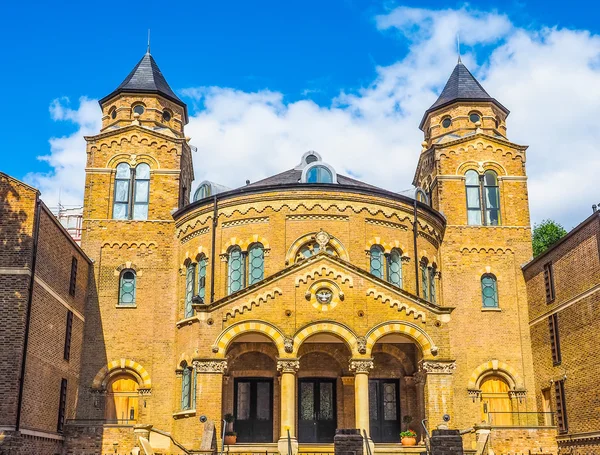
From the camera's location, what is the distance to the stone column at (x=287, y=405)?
80.1ft

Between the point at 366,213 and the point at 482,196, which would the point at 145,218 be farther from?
the point at 482,196

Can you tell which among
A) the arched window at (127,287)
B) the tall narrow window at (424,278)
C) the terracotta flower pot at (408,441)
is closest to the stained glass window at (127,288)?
the arched window at (127,287)

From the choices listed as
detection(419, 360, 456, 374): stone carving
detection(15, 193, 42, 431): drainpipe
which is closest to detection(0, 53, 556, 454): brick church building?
detection(419, 360, 456, 374): stone carving

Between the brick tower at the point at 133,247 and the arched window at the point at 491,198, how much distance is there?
14.7 m

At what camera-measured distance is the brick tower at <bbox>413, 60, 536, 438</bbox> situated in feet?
107

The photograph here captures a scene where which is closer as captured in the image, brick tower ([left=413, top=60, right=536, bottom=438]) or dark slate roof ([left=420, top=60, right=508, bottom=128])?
brick tower ([left=413, top=60, right=536, bottom=438])

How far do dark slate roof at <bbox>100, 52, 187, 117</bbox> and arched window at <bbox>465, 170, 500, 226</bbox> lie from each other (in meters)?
15.1

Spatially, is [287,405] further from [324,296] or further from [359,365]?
[324,296]

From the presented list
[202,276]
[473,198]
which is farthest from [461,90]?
[202,276]

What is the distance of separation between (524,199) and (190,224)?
15.9 m

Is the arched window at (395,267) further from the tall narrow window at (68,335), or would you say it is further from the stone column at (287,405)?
the tall narrow window at (68,335)

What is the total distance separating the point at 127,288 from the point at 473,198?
16.9 meters

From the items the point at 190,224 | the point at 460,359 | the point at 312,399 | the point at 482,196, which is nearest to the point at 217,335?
the point at 312,399

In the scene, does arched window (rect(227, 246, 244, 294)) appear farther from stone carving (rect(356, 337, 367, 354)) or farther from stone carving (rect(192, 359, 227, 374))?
stone carving (rect(356, 337, 367, 354))
